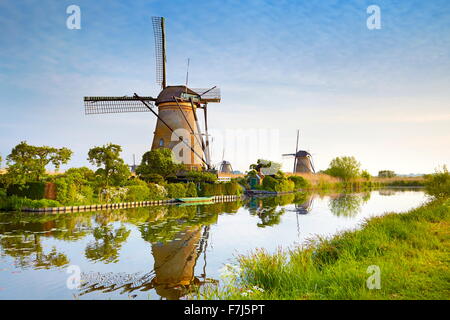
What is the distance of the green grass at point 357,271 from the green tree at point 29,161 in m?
18.3

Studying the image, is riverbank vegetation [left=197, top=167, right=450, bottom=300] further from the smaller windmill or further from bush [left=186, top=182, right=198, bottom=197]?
the smaller windmill

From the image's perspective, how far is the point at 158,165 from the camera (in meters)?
30.8

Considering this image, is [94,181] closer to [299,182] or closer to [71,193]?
[71,193]

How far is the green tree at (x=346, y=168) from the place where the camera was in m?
59.3

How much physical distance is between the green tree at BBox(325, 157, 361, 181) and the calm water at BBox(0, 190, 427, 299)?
44.0 m

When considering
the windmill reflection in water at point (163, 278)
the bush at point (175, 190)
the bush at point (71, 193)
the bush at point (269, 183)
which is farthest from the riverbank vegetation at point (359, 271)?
the bush at point (269, 183)

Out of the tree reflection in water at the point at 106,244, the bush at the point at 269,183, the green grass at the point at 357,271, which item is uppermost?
the bush at the point at 269,183

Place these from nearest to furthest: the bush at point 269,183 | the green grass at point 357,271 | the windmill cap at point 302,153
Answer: the green grass at point 357,271 < the bush at point 269,183 < the windmill cap at point 302,153

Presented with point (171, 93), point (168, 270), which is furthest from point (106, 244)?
point (171, 93)

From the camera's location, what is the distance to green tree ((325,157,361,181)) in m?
59.3

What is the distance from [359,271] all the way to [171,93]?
28730mm

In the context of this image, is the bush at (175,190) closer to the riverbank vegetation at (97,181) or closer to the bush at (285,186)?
the riverbank vegetation at (97,181)

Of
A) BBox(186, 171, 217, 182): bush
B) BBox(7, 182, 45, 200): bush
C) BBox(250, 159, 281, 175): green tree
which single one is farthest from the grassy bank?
BBox(7, 182, 45, 200): bush
